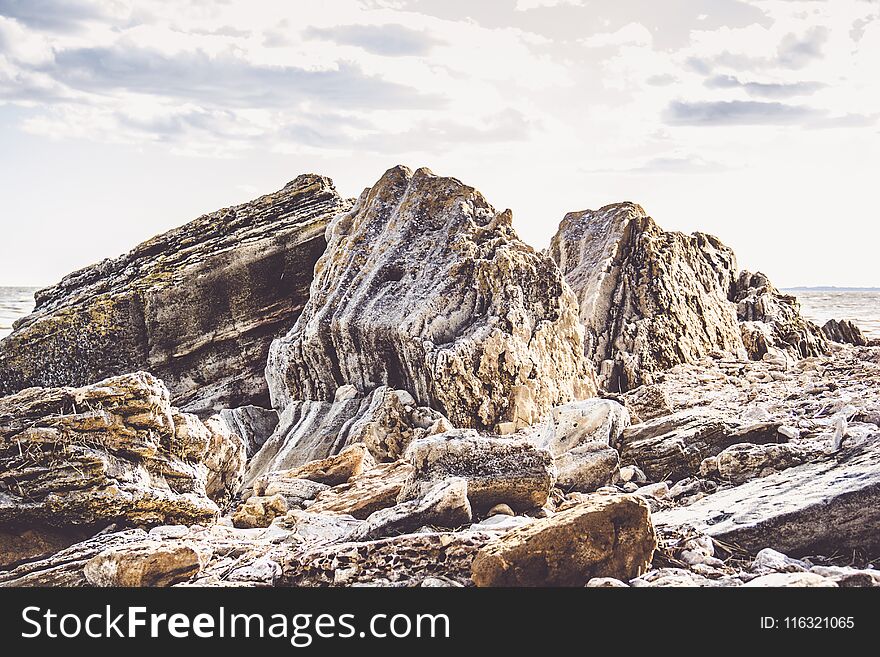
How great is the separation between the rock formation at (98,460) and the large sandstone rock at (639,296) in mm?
4525

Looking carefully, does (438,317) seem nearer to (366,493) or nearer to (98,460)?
(366,493)

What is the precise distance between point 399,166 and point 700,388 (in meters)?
3.18

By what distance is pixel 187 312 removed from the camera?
29.2ft

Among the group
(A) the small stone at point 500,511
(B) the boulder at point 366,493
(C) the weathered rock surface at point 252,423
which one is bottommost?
(A) the small stone at point 500,511

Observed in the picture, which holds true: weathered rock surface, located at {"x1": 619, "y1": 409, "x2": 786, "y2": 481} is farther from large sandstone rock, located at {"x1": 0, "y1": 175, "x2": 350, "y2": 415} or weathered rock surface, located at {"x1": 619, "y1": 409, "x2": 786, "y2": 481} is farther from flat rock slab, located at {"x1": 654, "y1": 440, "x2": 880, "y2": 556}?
large sandstone rock, located at {"x1": 0, "y1": 175, "x2": 350, "y2": 415}

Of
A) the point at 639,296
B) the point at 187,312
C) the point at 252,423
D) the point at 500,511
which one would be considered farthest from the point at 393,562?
the point at 639,296

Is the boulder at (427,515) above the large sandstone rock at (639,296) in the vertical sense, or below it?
below

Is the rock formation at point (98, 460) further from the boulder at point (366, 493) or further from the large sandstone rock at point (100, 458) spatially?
the boulder at point (366, 493)

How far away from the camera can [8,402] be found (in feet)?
16.9

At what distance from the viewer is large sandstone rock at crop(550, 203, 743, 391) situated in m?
9.28

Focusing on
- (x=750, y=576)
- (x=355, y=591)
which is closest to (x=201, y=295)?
(x=355, y=591)

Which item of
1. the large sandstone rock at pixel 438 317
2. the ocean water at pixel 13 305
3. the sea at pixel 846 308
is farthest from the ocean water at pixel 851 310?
the ocean water at pixel 13 305

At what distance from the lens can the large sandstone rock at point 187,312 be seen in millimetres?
8703

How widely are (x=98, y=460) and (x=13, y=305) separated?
543 cm
